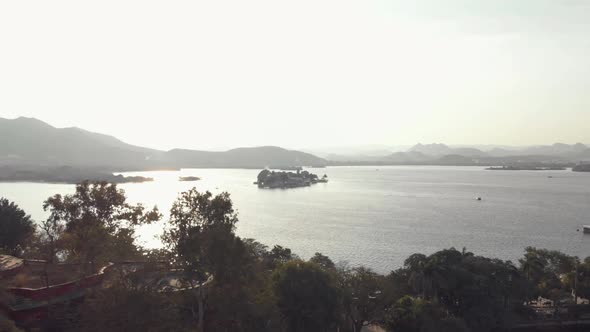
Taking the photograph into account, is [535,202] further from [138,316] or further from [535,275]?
[138,316]

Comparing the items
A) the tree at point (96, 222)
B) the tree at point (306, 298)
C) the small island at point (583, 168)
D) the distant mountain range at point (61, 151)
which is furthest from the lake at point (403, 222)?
the distant mountain range at point (61, 151)

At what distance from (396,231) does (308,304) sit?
96.2 feet

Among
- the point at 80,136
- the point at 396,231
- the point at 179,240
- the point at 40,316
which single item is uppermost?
the point at 80,136

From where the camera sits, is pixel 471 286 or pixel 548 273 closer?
pixel 471 286

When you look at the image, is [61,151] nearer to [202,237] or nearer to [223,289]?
[202,237]

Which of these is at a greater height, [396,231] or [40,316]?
[40,316]

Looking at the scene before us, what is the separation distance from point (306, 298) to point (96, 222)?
6829 mm

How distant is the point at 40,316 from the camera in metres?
10.8

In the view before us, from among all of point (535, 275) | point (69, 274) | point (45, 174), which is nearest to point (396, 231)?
point (535, 275)

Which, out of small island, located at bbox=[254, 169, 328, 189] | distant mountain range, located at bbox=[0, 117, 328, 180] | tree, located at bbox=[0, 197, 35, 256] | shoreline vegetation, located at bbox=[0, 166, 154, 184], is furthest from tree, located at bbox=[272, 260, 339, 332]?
distant mountain range, located at bbox=[0, 117, 328, 180]

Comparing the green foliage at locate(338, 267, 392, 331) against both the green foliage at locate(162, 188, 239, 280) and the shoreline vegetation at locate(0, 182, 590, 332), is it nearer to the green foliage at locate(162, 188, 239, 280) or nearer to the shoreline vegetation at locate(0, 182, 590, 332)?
the shoreline vegetation at locate(0, 182, 590, 332)

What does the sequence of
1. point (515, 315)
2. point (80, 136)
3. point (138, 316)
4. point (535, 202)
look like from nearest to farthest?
1. point (138, 316)
2. point (515, 315)
3. point (535, 202)
4. point (80, 136)

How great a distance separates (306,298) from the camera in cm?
1300

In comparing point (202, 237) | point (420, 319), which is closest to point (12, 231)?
point (202, 237)
